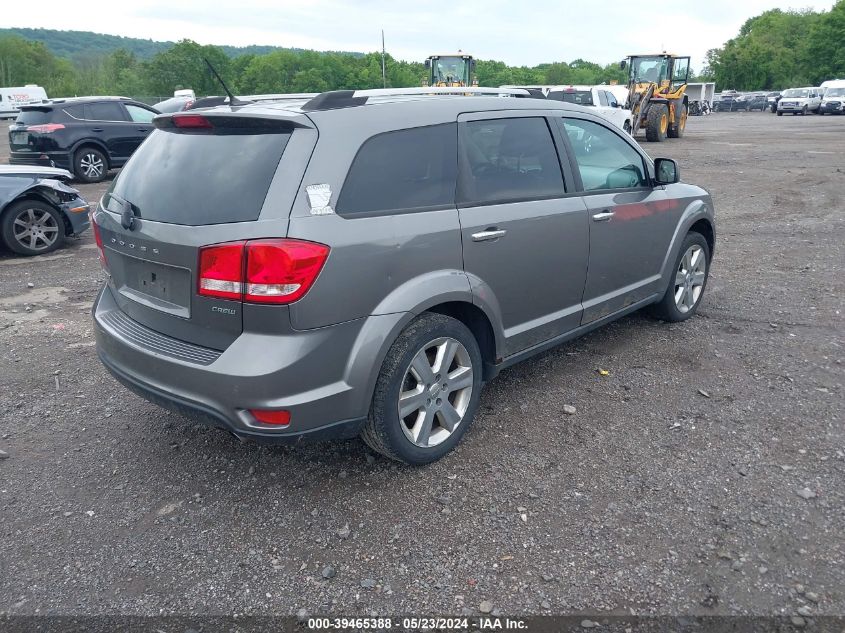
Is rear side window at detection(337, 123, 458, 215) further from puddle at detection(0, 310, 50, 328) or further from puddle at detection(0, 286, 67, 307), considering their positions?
puddle at detection(0, 286, 67, 307)

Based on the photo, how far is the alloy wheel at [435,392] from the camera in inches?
129

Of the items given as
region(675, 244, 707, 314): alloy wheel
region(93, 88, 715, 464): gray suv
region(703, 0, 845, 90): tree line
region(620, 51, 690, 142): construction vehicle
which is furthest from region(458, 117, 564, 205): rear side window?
region(703, 0, 845, 90): tree line

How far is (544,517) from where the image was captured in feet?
10.0

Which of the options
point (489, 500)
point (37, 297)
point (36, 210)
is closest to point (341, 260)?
point (489, 500)

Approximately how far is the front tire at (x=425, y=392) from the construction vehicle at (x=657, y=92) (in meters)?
21.6

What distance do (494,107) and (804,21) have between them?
396 feet

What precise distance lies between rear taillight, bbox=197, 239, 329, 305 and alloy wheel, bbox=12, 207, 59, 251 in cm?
640

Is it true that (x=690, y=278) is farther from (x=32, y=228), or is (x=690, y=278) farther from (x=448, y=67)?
(x=448, y=67)

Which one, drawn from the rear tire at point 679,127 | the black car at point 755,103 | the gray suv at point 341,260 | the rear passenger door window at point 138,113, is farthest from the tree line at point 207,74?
the gray suv at point 341,260

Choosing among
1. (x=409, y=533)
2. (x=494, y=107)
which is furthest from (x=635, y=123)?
(x=409, y=533)

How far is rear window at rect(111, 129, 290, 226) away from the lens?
287cm

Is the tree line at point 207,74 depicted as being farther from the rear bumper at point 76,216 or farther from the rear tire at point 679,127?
the rear bumper at point 76,216

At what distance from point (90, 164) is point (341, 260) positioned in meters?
13.4

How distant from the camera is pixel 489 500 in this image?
125 inches
